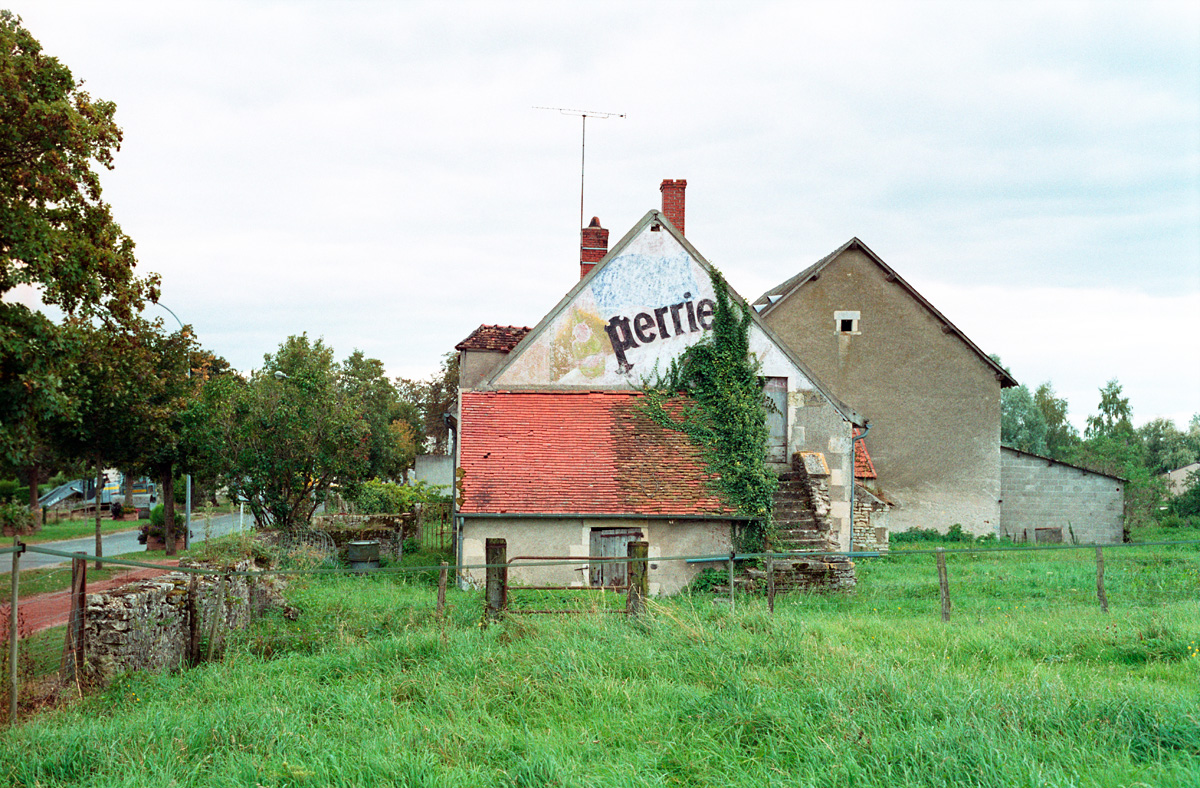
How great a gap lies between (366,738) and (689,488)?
13398mm

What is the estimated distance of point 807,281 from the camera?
1211 inches

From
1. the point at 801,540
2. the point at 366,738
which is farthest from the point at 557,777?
the point at 801,540

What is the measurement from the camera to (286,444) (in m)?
24.5

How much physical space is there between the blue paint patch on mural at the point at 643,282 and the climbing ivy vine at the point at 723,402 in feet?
2.78

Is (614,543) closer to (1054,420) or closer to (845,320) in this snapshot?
(845,320)

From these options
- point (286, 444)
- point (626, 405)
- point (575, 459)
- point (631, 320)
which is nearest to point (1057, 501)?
point (626, 405)

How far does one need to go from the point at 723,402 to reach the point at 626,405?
7.86ft

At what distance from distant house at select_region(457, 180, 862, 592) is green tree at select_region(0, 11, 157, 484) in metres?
8.31

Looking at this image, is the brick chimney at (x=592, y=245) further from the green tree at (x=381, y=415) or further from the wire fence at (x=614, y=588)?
the green tree at (x=381, y=415)

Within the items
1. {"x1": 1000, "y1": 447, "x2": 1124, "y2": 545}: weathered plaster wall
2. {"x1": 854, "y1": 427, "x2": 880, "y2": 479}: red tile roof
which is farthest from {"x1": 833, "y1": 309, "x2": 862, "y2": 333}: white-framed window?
{"x1": 1000, "y1": 447, "x2": 1124, "y2": 545}: weathered plaster wall

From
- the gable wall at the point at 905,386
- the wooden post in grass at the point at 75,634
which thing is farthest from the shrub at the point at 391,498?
the wooden post in grass at the point at 75,634

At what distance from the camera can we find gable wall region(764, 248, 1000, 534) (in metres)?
30.8

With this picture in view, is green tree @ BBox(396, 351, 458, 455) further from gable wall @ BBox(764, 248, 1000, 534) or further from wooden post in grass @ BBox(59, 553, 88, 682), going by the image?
wooden post in grass @ BBox(59, 553, 88, 682)

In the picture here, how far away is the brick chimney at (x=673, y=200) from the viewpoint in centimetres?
2352
